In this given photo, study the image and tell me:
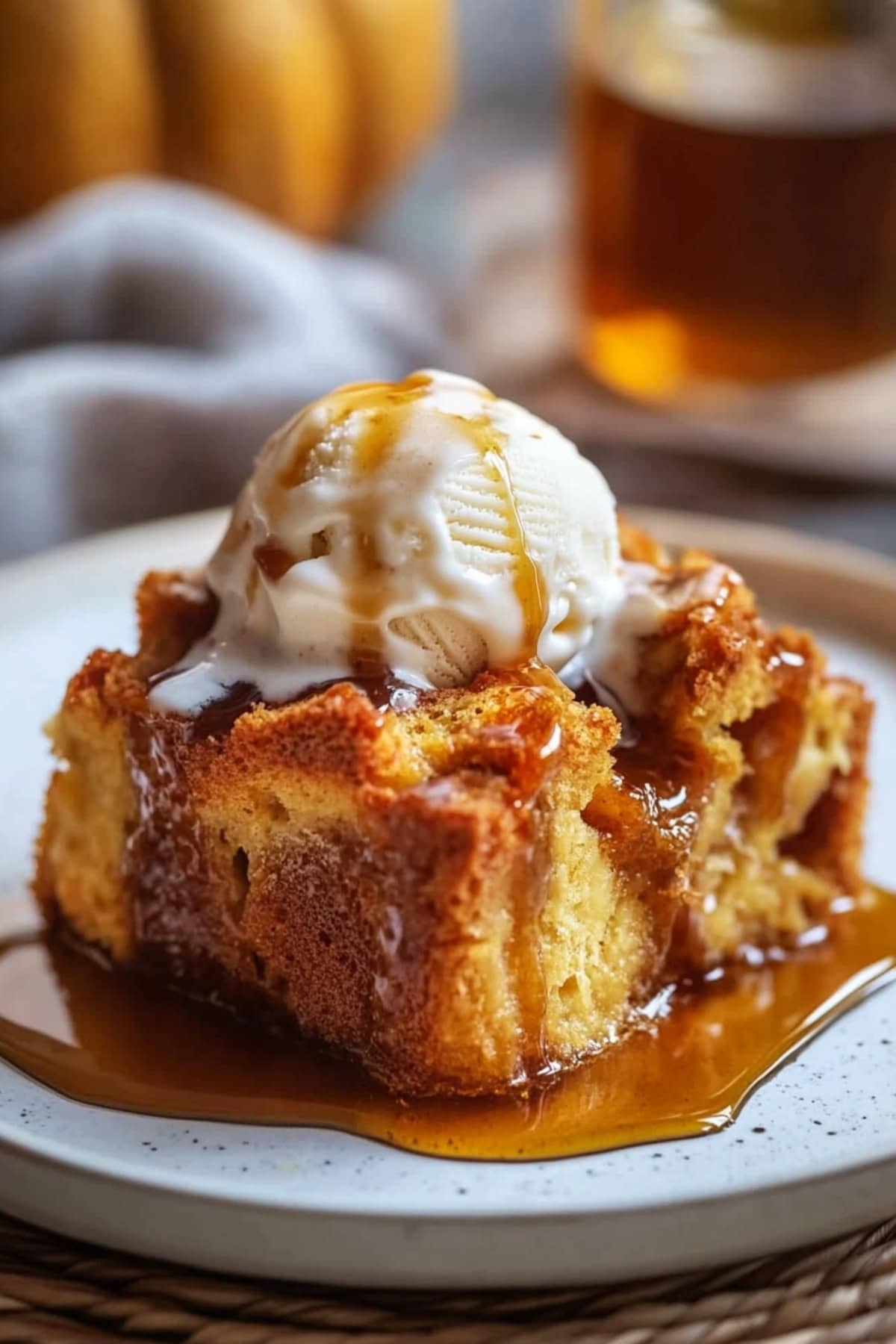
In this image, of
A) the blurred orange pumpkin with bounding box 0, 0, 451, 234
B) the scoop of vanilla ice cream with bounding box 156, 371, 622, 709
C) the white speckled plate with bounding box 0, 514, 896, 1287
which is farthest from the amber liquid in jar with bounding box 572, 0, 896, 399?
the white speckled plate with bounding box 0, 514, 896, 1287

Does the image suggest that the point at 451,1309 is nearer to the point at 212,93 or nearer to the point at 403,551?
the point at 403,551

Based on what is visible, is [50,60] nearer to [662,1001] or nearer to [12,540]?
[12,540]

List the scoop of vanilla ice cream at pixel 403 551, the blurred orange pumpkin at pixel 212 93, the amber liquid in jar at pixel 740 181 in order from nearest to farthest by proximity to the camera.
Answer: the scoop of vanilla ice cream at pixel 403 551
the amber liquid in jar at pixel 740 181
the blurred orange pumpkin at pixel 212 93

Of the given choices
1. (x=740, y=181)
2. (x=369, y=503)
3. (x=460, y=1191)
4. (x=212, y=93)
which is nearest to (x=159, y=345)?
(x=212, y=93)

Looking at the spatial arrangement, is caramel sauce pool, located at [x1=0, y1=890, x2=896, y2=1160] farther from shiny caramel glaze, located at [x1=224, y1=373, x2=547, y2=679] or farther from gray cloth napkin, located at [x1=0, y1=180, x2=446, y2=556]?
gray cloth napkin, located at [x1=0, y1=180, x2=446, y2=556]

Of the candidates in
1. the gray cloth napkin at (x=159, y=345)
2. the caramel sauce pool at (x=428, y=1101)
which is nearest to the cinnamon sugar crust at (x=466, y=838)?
the caramel sauce pool at (x=428, y=1101)

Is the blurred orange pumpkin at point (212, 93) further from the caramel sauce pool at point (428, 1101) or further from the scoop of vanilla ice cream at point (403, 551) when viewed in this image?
the caramel sauce pool at point (428, 1101)

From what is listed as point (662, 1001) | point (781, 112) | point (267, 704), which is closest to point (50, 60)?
point (781, 112)
